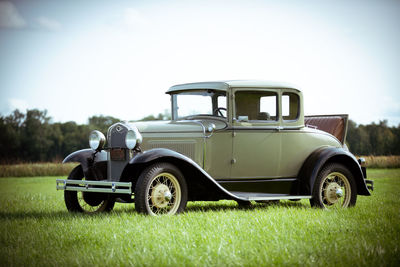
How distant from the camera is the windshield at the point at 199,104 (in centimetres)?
773

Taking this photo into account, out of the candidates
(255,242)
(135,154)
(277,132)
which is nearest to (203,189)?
(135,154)

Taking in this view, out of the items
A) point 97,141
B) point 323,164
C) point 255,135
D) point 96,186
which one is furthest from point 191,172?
point 323,164

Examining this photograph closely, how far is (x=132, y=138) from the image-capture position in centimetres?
688

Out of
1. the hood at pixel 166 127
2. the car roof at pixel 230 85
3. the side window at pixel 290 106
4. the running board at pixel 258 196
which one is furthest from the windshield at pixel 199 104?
the running board at pixel 258 196

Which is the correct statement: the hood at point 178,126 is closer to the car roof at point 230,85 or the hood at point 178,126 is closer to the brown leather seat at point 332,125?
the car roof at point 230,85

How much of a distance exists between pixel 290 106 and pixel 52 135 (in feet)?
120

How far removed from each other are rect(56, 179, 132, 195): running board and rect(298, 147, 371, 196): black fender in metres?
3.16

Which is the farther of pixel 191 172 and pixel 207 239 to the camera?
pixel 191 172

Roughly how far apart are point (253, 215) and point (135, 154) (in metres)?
1.98

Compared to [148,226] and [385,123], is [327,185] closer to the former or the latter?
[148,226]

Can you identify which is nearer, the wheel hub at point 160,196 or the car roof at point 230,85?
the wheel hub at point 160,196

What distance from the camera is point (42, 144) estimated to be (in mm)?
38219

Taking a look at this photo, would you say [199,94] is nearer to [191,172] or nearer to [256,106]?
[256,106]

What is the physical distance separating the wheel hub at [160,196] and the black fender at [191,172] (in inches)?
15.4
